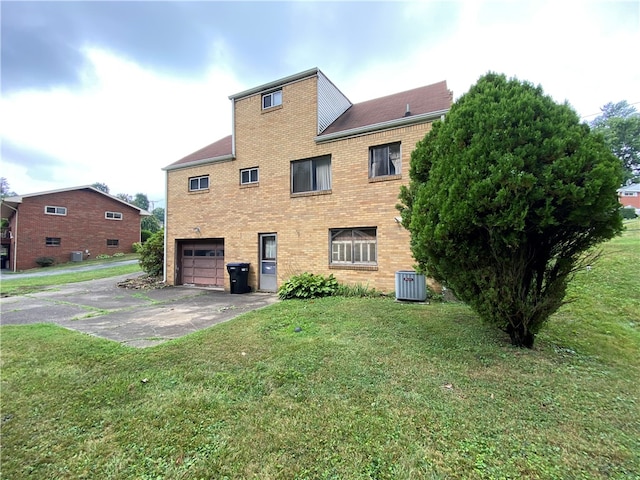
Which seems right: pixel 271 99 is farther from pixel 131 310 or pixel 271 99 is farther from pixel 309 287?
pixel 131 310

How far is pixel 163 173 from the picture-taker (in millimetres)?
13734

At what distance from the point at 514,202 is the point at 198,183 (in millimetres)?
12484

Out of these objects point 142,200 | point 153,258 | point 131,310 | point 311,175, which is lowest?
point 131,310

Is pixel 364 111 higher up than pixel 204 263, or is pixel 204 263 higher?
pixel 364 111

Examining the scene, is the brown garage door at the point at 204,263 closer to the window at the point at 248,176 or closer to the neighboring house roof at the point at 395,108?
the window at the point at 248,176

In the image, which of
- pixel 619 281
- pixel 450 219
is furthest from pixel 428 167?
pixel 619 281

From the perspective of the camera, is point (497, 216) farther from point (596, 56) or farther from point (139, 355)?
point (596, 56)

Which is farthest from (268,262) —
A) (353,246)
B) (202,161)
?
(202,161)

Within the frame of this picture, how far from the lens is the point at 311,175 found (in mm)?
10406

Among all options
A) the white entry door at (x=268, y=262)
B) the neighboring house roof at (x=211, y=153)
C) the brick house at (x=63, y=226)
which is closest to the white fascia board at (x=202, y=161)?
the neighboring house roof at (x=211, y=153)

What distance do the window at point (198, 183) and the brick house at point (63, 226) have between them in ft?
63.6

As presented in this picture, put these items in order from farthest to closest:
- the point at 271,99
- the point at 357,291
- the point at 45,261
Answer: the point at 45,261, the point at 271,99, the point at 357,291

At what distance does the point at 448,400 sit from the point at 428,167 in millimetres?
3585

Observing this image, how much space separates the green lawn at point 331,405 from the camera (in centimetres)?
215
